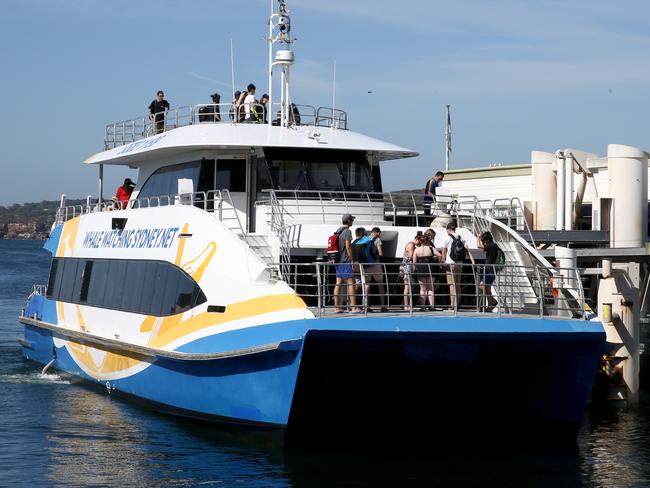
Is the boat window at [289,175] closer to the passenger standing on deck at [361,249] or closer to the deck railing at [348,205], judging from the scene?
the deck railing at [348,205]

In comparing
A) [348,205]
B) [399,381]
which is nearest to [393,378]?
[399,381]

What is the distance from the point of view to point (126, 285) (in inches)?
672

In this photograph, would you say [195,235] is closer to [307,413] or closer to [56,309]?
[307,413]

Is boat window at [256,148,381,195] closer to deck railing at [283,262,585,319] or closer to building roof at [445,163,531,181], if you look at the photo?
deck railing at [283,262,585,319]

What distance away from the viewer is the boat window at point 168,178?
55.8 ft

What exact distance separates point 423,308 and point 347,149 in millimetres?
4018

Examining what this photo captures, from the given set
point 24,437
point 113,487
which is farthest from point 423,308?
point 24,437

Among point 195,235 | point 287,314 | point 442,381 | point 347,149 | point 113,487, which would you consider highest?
point 347,149

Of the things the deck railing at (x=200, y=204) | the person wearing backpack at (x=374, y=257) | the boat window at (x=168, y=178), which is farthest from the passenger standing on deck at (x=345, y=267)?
the boat window at (x=168, y=178)

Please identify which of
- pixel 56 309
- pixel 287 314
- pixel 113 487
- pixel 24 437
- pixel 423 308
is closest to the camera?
pixel 113 487

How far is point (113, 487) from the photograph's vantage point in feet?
39.1

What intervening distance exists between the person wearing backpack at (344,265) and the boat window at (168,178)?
3609mm

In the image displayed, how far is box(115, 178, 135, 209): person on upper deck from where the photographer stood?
19.7m

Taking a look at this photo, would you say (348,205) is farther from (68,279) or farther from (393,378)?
(68,279)
